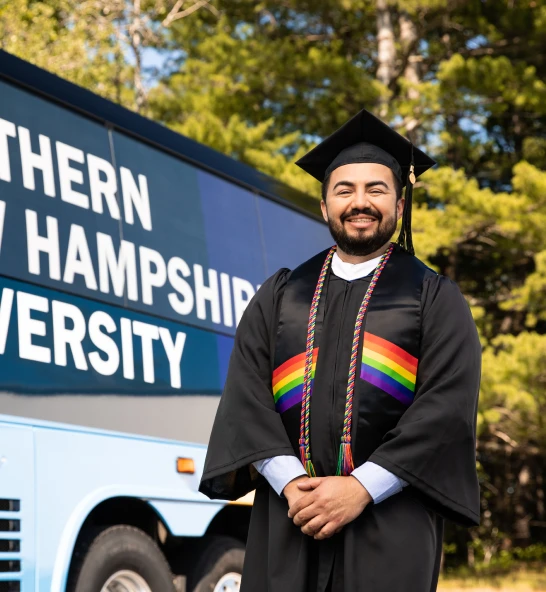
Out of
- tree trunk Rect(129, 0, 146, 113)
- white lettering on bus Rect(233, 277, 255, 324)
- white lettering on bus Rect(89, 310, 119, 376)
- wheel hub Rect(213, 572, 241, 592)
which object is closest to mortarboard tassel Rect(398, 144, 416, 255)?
white lettering on bus Rect(89, 310, 119, 376)

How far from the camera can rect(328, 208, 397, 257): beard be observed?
2857 mm

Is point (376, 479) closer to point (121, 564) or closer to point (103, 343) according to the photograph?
point (103, 343)

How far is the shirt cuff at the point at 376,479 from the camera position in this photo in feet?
8.49

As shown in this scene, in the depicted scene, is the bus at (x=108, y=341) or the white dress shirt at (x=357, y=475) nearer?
the white dress shirt at (x=357, y=475)

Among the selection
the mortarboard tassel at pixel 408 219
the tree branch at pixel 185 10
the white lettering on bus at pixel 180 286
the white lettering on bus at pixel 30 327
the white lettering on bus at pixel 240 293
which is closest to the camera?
the mortarboard tassel at pixel 408 219

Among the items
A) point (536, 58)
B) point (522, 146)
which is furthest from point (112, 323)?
point (522, 146)

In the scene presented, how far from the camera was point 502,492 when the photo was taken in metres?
19.6

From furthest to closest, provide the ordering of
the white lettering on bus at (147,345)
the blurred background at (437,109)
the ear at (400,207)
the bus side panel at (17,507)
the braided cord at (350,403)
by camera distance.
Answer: the blurred background at (437,109)
the white lettering on bus at (147,345)
the bus side panel at (17,507)
the ear at (400,207)
the braided cord at (350,403)

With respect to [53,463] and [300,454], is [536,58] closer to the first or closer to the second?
[53,463]

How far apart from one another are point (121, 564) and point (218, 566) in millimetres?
850

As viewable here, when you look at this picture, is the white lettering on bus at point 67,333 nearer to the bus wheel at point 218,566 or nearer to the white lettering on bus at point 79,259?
the white lettering on bus at point 79,259

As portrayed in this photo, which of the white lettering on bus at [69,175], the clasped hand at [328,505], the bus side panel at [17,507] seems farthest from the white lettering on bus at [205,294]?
the clasped hand at [328,505]

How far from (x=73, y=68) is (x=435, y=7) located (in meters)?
5.78

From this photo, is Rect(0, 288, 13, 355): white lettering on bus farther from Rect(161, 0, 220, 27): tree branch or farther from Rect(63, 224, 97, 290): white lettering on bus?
Rect(161, 0, 220, 27): tree branch
